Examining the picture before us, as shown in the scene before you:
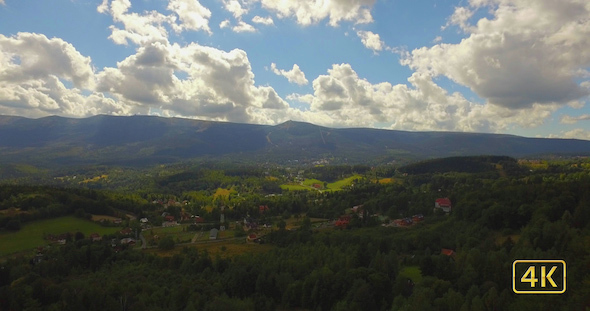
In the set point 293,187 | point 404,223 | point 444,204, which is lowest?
point 293,187

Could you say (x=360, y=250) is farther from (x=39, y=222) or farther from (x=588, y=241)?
(x=39, y=222)

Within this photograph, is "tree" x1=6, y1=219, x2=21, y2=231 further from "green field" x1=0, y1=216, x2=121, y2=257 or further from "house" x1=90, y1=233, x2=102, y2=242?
"house" x1=90, y1=233, x2=102, y2=242

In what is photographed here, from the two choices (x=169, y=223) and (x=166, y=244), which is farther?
(x=169, y=223)

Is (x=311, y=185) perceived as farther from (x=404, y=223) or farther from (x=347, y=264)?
(x=347, y=264)

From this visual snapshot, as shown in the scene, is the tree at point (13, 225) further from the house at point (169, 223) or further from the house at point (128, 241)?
the house at point (169, 223)

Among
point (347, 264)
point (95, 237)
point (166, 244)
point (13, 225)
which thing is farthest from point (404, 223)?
point (13, 225)

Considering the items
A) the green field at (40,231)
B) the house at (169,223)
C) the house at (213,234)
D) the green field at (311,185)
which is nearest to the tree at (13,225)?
the green field at (40,231)
